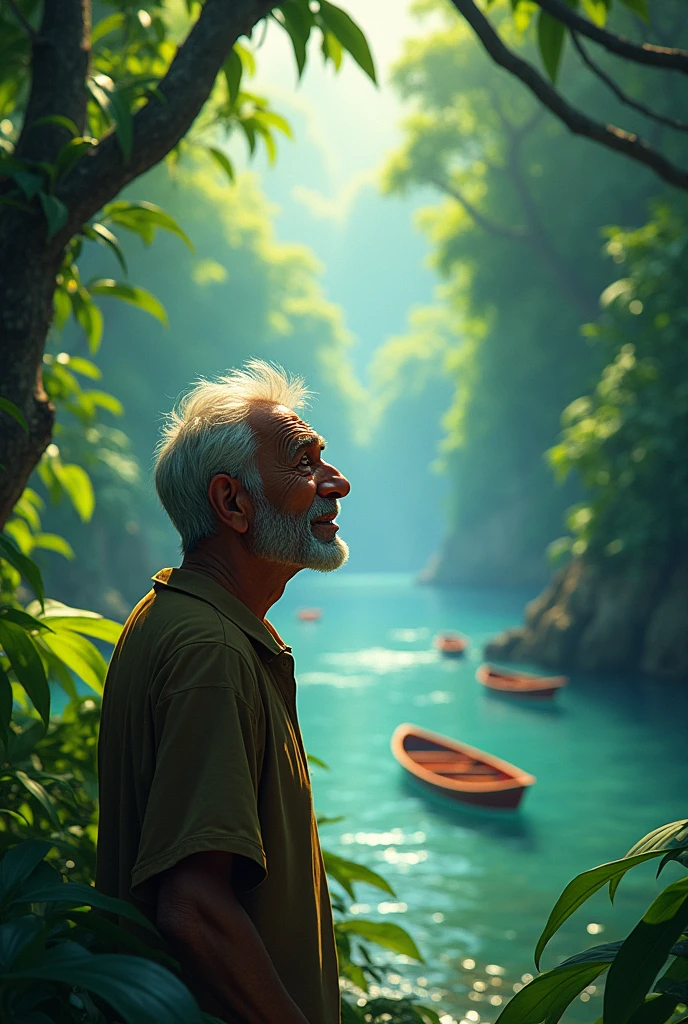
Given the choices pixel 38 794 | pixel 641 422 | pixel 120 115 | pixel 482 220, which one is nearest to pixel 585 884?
pixel 38 794

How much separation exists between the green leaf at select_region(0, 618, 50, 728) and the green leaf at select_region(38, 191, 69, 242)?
760mm

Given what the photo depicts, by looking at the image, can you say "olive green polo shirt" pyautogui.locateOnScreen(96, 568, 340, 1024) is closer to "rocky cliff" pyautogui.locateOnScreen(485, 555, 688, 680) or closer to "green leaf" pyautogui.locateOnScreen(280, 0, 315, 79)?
"green leaf" pyautogui.locateOnScreen(280, 0, 315, 79)

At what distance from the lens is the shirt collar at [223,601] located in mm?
1382

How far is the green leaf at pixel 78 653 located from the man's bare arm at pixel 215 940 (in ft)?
2.84

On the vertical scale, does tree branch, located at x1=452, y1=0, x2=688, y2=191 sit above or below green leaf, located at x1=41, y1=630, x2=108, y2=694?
above

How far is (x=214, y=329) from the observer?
1426 inches

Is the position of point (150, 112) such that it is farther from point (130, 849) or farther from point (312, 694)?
point (312, 694)

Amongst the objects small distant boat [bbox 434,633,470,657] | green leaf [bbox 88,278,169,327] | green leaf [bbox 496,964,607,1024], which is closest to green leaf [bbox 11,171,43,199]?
green leaf [bbox 88,278,169,327]

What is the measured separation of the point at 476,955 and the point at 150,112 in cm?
504

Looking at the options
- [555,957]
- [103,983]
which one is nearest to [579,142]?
[555,957]

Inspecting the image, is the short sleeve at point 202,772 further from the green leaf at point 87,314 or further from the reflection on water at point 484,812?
the reflection on water at point 484,812

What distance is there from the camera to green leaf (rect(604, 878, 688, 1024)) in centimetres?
109

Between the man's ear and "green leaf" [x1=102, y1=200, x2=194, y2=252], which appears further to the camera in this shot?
"green leaf" [x1=102, y1=200, x2=194, y2=252]

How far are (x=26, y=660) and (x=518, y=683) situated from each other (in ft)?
41.4
